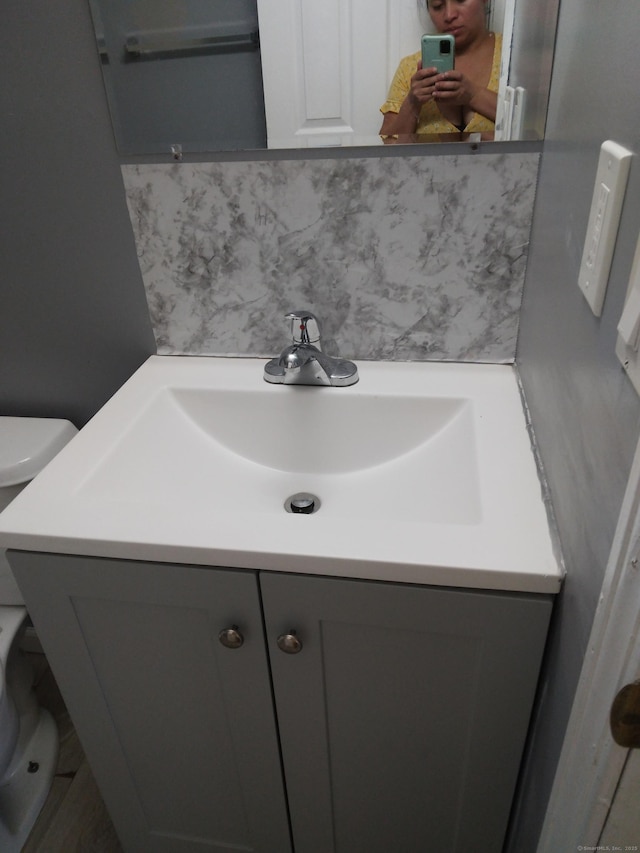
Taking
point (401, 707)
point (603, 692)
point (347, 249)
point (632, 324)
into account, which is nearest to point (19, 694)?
point (401, 707)

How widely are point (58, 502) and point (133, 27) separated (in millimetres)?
654

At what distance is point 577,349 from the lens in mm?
590

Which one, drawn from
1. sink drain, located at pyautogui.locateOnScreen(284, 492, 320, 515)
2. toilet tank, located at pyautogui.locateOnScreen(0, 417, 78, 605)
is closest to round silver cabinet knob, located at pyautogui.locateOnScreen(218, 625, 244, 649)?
sink drain, located at pyautogui.locateOnScreen(284, 492, 320, 515)

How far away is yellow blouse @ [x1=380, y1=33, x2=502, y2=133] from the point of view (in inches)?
31.9

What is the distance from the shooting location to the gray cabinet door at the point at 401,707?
67cm

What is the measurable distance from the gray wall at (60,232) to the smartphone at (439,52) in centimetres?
45

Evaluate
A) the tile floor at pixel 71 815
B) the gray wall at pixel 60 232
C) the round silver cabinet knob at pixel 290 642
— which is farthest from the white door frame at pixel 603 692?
the tile floor at pixel 71 815

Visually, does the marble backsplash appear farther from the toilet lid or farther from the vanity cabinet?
the vanity cabinet

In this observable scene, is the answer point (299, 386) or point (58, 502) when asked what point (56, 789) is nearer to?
point (58, 502)

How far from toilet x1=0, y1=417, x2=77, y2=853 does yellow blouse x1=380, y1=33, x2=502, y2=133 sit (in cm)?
79

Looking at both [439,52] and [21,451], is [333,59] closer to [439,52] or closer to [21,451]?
[439,52]

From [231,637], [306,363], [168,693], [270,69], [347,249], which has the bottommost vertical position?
[168,693]

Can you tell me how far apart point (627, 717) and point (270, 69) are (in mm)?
842

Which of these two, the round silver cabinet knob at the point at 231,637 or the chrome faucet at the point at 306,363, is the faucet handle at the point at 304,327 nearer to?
the chrome faucet at the point at 306,363
